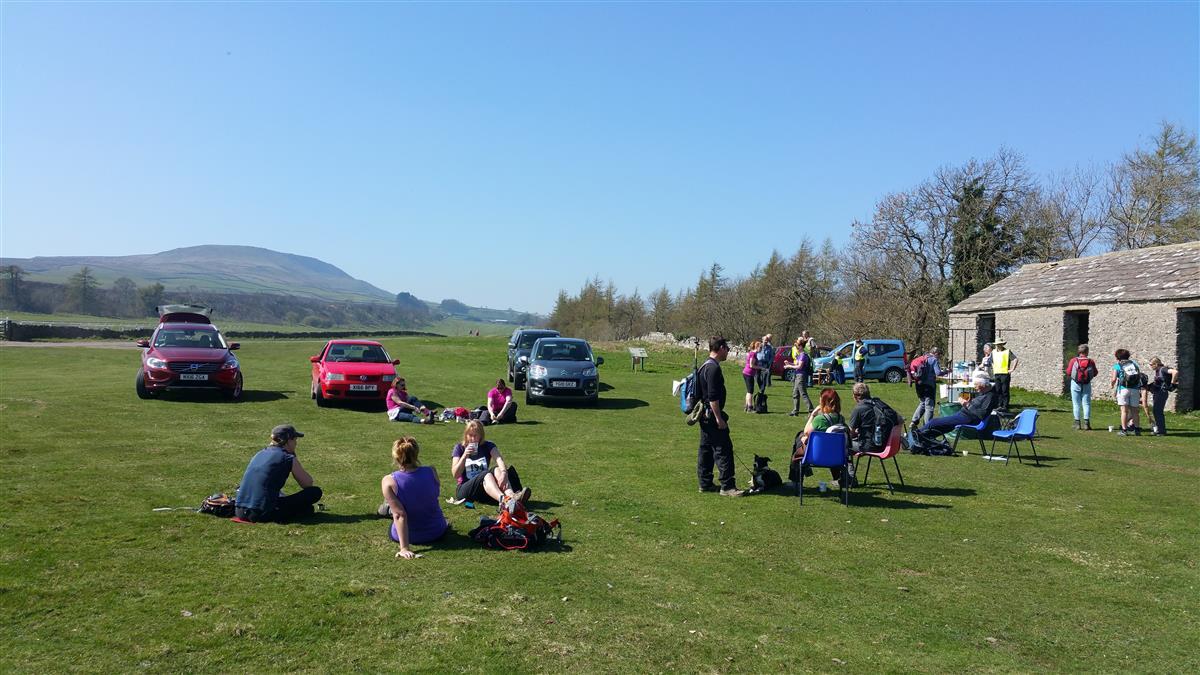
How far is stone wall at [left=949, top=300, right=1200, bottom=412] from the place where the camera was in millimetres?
20125

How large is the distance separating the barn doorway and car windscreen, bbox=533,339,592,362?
14.8 m

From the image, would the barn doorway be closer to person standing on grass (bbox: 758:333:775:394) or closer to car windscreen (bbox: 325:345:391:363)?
person standing on grass (bbox: 758:333:775:394)

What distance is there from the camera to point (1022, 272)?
30250 mm

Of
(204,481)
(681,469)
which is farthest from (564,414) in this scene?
(204,481)

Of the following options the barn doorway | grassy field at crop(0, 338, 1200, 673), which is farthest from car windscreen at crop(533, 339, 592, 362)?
the barn doorway

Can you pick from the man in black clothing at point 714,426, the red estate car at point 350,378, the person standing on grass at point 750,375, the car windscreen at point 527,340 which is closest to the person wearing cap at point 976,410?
the man in black clothing at point 714,426

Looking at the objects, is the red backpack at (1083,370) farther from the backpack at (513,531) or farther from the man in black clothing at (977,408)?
the backpack at (513,531)

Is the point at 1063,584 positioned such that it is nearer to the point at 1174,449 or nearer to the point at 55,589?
the point at 55,589

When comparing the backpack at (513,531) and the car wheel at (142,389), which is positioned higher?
the car wheel at (142,389)

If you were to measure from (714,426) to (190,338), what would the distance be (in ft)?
47.9

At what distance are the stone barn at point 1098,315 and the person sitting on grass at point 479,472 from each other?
18.9m

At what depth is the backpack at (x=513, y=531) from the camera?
284 inches

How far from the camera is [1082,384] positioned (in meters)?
17.1

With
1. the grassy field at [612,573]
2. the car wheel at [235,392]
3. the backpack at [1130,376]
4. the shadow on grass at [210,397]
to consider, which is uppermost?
the backpack at [1130,376]
